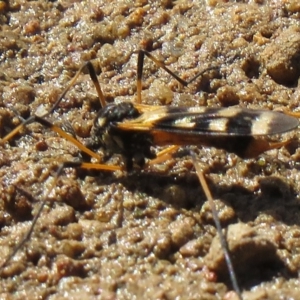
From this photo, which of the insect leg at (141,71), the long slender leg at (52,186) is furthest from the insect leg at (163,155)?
the insect leg at (141,71)

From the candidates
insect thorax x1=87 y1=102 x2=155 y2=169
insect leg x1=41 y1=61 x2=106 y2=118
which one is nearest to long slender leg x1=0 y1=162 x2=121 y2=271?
insect thorax x1=87 y1=102 x2=155 y2=169

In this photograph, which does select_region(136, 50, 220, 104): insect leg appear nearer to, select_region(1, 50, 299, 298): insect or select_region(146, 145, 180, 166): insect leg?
select_region(1, 50, 299, 298): insect

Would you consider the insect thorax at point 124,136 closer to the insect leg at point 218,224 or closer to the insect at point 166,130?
the insect at point 166,130

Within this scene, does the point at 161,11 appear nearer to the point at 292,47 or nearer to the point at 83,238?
the point at 292,47

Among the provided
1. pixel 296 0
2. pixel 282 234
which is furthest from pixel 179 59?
pixel 282 234

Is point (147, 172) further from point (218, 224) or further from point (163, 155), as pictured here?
point (218, 224)

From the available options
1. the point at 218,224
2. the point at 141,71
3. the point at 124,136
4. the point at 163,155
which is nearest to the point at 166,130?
the point at 163,155
